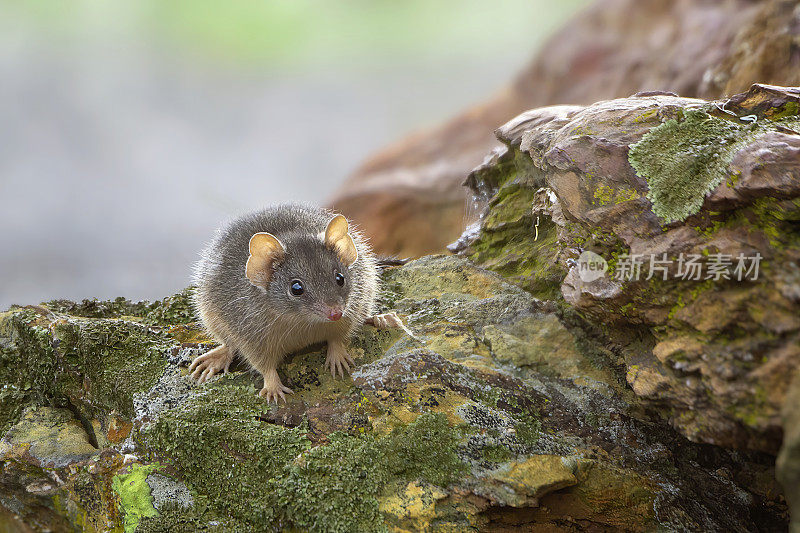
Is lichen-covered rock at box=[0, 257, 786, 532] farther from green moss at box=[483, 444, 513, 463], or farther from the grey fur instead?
the grey fur

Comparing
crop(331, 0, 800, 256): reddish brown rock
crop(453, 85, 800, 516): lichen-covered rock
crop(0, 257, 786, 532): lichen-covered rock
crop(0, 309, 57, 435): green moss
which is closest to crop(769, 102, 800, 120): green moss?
crop(453, 85, 800, 516): lichen-covered rock

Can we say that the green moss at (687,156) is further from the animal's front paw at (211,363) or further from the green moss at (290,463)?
the animal's front paw at (211,363)

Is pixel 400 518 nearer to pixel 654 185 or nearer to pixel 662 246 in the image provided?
pixel 662 246

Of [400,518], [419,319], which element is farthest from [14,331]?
[400,518]

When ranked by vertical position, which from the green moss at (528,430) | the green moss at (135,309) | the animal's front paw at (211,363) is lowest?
the green moss at (528,430)

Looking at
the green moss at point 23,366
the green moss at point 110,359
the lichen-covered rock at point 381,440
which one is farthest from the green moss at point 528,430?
the green moss at point 23,366

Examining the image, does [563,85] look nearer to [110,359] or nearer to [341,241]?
[341,241]
